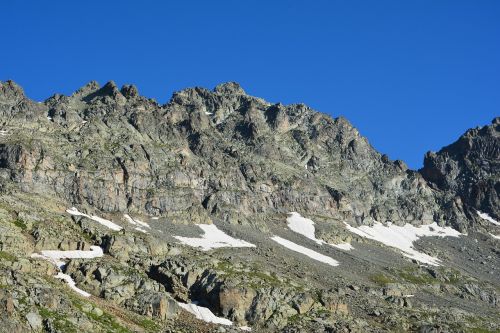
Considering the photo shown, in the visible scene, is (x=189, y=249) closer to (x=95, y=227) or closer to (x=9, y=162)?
(x=95, y=227)

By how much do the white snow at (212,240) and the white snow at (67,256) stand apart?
38.4 m

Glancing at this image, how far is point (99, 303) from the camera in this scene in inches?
3716

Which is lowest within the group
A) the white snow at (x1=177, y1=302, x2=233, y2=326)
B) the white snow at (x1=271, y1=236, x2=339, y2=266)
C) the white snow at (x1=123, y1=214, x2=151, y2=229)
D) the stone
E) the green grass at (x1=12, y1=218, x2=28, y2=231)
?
the stone

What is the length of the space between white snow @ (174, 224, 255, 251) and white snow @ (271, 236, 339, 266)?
16317 millimetres

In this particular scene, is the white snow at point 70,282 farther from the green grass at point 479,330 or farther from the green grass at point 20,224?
the green grass at point 479,330

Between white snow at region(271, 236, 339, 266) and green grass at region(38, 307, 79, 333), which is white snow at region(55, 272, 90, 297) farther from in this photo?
white snow at region(271, 236, 339, 266)

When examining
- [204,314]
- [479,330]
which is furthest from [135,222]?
[479,330]

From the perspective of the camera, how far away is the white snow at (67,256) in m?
100

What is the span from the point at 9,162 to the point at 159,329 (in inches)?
3914

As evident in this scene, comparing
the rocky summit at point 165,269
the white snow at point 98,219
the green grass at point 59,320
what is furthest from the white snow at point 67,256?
the white snow at point 98,219

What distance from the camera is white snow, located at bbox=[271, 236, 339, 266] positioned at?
172750mm

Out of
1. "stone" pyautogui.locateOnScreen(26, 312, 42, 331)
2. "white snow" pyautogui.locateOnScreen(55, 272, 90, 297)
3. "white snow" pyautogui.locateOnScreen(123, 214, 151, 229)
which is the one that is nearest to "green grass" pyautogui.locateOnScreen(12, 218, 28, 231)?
"white snow" pyautogui.locateOnScreen(55, 272, 90, 297)

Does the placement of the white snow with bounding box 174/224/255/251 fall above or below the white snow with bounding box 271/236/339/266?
below

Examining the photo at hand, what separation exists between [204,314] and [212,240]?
208 ft
